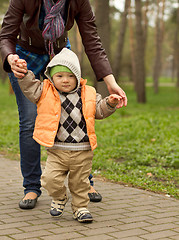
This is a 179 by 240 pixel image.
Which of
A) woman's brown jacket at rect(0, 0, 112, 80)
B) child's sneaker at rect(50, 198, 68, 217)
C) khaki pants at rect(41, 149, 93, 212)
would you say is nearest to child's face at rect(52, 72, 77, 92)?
woman's brown jacket at rect(0, 0, 112, 80)

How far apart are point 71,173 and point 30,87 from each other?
0.75 metres

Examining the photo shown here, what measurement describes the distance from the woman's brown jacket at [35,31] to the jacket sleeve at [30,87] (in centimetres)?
31

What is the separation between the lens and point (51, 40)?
11.8ft

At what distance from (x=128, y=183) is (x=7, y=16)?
2.32 meters

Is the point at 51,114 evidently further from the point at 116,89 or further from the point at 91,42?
the point at 91,42

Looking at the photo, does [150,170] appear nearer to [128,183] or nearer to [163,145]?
[128,183]

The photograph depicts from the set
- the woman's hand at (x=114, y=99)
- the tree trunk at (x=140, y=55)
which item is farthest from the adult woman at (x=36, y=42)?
the tree trunk at (x=140, y=55)

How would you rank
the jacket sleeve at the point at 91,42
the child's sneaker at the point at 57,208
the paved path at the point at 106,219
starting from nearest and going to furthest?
the paved path at the point at 106,219
the child's sneaker at the point at 57,208
the jacket sleeve at the point at 91,42

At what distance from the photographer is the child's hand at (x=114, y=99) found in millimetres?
3308

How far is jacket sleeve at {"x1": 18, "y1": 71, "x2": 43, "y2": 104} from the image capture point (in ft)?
11.1

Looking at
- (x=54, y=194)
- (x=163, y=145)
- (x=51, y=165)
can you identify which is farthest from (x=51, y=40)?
(x=163, y=145)

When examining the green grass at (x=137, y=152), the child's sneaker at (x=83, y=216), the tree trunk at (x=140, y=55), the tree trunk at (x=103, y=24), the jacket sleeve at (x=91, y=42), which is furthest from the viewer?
the tree trunk at (x=140, y=55)

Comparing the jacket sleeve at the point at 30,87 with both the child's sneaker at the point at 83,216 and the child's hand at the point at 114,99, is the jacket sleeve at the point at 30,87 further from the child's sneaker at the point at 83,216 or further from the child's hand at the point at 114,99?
the child's sneaker at the point at 83,216

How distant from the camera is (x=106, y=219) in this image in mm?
3572
